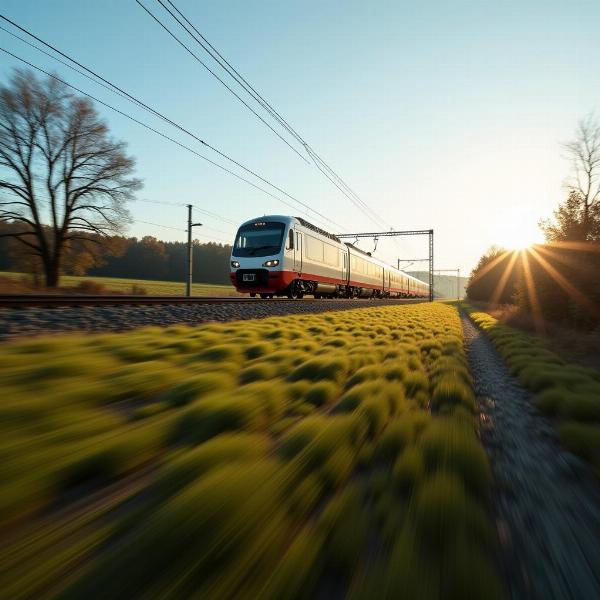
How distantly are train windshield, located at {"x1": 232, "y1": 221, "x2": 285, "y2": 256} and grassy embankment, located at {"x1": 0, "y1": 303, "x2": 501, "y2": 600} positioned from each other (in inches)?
Answer: 484

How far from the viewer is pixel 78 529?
1397mm

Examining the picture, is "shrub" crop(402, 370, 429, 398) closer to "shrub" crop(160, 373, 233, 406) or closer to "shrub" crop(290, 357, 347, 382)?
"shrub" crop(290, 357, 347, 382)

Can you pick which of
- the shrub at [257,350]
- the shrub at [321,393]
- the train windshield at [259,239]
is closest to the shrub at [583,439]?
the shrub at [321,393]

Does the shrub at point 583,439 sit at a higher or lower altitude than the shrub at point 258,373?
lower

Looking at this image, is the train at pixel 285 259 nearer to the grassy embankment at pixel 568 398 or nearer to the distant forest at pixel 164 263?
the grassy embankment at pixel 568 398

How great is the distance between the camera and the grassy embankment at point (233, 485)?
1162 mm

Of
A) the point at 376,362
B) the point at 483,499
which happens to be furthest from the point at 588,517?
the point at 376,362

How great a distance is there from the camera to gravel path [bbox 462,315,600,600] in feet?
4.16

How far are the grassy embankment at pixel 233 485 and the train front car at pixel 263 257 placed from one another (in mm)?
11937

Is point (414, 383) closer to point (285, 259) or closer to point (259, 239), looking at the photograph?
point (285, 259)

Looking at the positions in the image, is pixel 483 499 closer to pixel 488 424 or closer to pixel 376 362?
pixel 488 424

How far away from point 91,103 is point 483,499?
98.1 feet

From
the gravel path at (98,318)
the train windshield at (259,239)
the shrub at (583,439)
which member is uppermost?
the train windshield at (259,239)

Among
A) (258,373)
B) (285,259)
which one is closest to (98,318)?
Answer: (258,373)
